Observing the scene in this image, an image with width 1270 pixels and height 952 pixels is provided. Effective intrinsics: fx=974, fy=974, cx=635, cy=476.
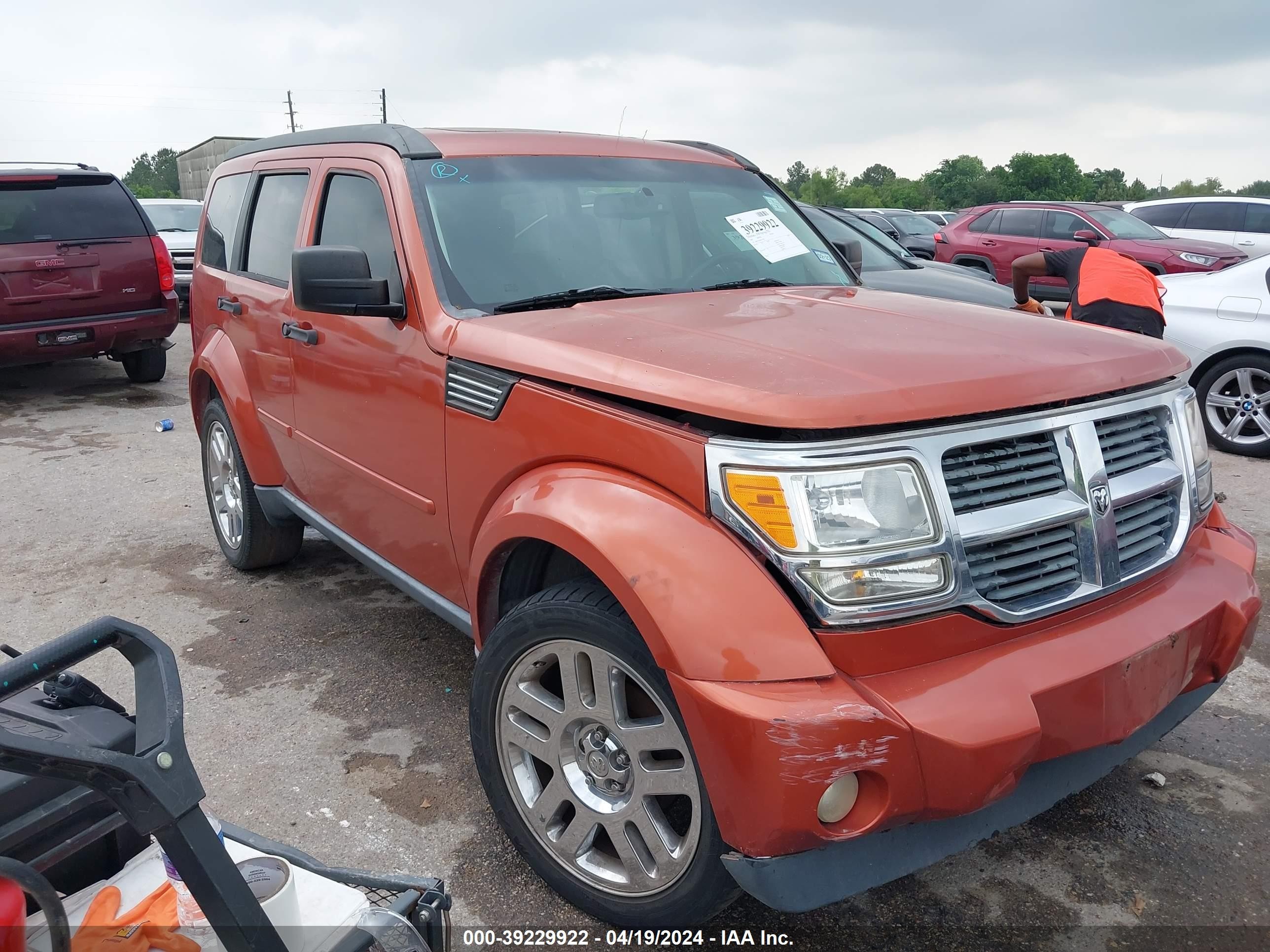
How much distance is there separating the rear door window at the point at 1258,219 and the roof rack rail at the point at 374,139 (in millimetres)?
13714

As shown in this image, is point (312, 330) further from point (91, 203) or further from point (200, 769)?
point (91, 203)

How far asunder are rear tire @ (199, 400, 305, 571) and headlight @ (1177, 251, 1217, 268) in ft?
36.7

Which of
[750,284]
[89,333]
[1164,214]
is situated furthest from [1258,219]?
[89,333]

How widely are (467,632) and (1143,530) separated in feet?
5.92

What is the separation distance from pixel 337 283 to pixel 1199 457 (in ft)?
8.01

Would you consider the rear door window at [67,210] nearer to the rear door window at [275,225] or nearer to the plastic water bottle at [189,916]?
the rear door window at [275,225]

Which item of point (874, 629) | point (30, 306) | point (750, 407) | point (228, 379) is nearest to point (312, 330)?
point (228, 379)

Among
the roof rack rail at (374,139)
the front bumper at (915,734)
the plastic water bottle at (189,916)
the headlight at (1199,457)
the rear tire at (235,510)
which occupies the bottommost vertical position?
the rear tire at (235,510)

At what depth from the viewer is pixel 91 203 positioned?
28.3ft

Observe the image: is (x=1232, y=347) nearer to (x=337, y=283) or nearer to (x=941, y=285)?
(x=941, y=285)

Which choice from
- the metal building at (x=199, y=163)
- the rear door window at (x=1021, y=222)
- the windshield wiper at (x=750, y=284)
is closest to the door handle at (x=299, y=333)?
the windshield wiper at (x=750, y=284)

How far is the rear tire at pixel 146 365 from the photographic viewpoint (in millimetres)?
9727

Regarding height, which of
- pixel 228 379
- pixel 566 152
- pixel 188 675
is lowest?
pixel 188 675

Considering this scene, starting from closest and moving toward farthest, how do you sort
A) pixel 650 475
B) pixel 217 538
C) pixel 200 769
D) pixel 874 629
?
pixel 874 629 < pixel 650 475 < pixel 200 769 < pixel 217 538
